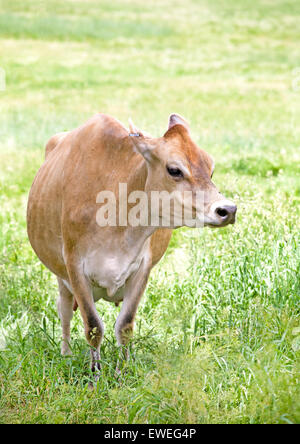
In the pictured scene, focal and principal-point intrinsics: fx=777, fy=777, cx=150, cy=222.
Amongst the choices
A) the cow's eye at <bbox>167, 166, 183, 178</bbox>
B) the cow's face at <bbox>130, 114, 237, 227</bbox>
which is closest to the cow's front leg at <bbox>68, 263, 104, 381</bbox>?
the cow's face at <bbox>130, 114, 237, 227</bbox>

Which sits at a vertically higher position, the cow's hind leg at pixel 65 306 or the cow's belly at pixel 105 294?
the cow's belly at pixel 105 294

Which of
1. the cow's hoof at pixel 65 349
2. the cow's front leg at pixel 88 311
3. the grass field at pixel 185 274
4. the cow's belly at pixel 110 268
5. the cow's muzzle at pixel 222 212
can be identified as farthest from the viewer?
the cow's hoof at pixel 65 349

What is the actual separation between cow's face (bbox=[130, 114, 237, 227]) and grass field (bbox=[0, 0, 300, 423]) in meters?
0.57

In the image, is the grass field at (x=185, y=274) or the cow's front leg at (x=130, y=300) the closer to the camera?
the grass field at (x=185, y=274)

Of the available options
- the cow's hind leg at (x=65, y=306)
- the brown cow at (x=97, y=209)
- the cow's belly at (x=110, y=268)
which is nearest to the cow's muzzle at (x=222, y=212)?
the brown cow at (x=97, y=209)

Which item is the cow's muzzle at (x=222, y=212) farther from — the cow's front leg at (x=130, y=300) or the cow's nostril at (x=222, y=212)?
the cow's front leg at (x=130, y=300)

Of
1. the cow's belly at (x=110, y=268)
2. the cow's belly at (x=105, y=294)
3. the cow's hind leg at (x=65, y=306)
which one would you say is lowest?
the cow's hind leg at (x=65, y=306)

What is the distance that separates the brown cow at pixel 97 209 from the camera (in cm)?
438

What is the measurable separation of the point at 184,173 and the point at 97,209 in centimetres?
75

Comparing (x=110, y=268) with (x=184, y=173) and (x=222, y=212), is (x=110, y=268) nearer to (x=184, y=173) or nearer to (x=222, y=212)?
(x=184, y=173)

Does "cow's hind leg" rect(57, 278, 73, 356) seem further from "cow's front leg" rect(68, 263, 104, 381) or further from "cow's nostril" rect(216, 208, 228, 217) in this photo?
"cow's nostril" rect(216, 208, 228, 217)

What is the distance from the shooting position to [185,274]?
6.50m

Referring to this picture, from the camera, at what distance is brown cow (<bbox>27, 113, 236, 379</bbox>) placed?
4.38 metres
